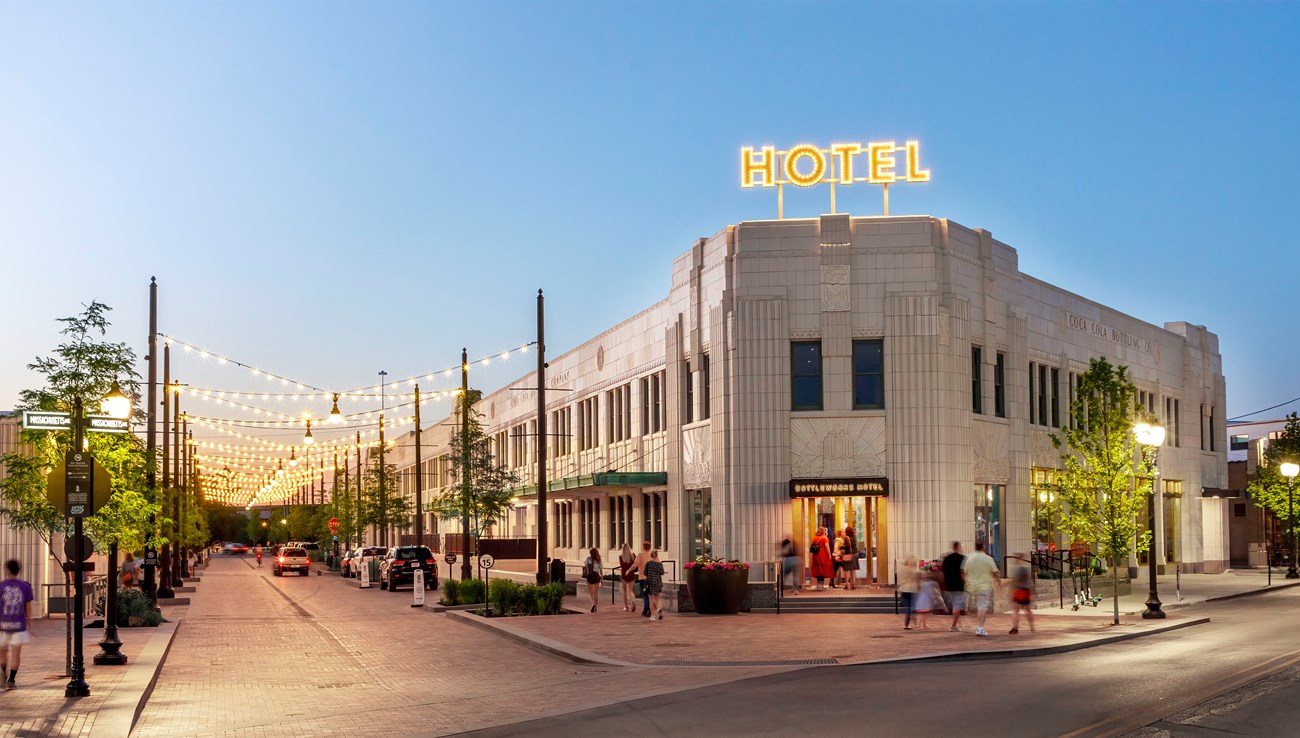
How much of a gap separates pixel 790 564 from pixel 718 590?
2.93m

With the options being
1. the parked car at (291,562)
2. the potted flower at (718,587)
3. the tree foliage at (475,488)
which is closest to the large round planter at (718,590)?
the potted flower at (718,587)

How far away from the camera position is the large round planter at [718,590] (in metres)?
32.6

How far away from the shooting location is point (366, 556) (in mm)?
62438

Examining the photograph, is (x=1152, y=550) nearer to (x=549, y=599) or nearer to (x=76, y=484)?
(x=549, y=599)

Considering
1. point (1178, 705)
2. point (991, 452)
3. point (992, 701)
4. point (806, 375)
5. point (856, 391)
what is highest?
point (806, 375)

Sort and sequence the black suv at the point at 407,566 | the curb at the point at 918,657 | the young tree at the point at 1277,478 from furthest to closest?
the young tree at the point at 1277,478
the black suv at the point at 407,566
the curb at the point at 918,657

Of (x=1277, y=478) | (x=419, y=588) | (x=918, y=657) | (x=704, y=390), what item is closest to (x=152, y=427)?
(x=419, y=588)

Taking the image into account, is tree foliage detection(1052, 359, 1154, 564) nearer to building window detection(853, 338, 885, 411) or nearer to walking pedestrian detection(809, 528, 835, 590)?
building window detection(853, 338, 885, 411)

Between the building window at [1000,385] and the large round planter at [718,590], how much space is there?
1251cm

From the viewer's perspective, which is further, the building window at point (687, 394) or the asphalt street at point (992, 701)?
the building window at point (687, 394)

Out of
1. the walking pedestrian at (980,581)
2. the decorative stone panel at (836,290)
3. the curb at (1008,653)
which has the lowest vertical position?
the curb at (1008,653)

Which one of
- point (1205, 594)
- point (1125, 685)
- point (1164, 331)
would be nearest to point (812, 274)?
point (1205, 594)

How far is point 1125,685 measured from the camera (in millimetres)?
17594

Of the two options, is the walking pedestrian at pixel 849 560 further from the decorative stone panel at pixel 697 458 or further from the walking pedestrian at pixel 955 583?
the walking pedestrian at pixel 955 583
